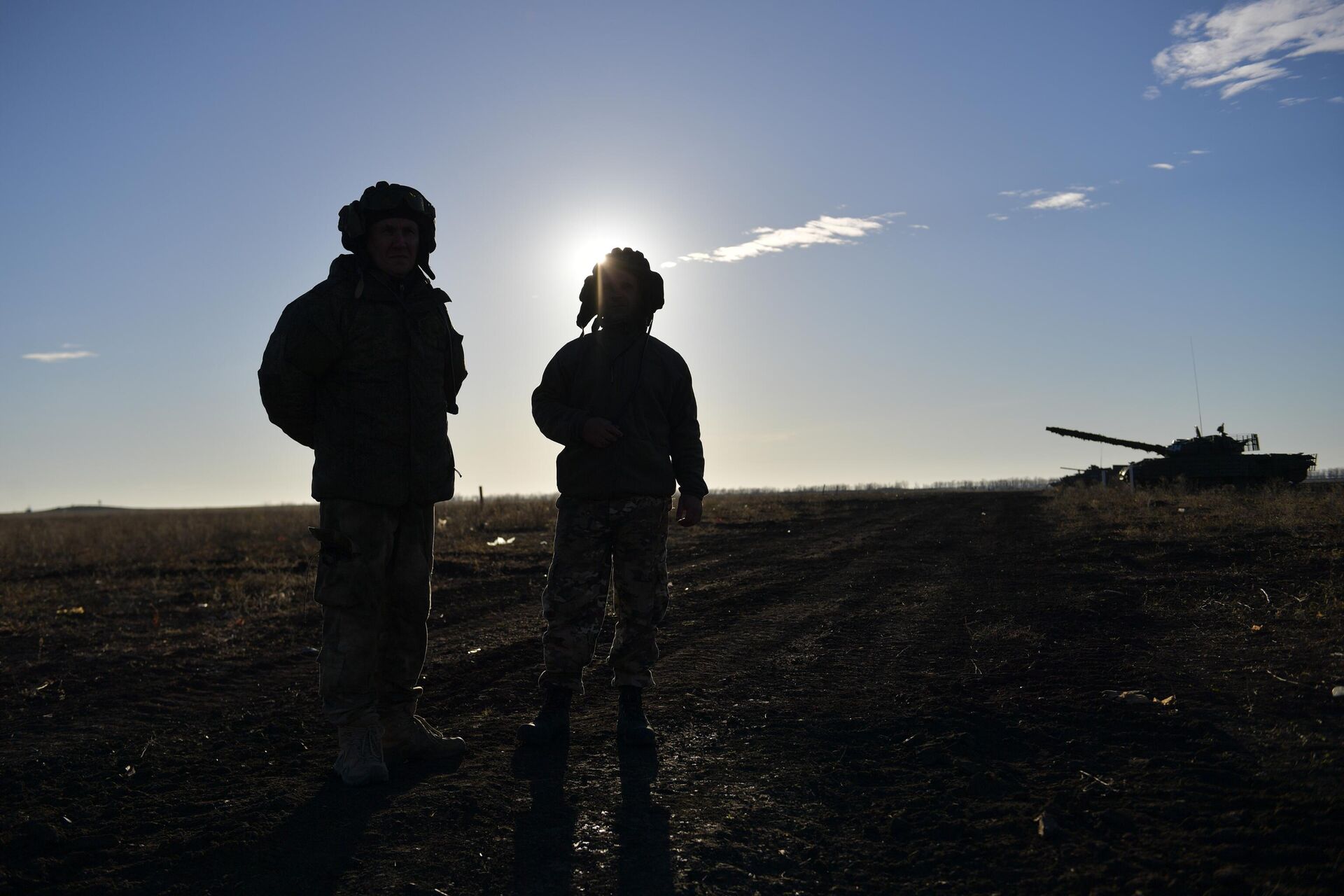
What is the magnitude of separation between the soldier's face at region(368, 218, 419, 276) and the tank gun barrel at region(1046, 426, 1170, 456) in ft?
105

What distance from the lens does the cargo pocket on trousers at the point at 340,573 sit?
3393 mm

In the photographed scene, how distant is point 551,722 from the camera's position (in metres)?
3.78

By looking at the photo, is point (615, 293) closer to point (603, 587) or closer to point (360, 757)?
point (603, 587)

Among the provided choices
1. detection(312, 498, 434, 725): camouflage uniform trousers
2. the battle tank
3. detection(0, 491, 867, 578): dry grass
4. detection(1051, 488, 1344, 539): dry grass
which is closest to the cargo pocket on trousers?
detection(312, 498, 434, 725): camouflage uniform trousers

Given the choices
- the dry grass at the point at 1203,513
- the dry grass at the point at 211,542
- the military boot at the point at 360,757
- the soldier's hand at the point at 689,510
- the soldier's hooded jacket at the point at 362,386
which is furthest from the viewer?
the dry grass at the point at 211,542

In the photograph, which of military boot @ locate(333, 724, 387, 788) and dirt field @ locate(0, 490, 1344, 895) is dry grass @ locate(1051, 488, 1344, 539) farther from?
military boot @ locate(333, 724, 387, 788)

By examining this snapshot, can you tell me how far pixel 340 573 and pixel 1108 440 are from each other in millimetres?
34266

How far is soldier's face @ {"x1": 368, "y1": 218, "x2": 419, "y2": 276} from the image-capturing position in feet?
11.9

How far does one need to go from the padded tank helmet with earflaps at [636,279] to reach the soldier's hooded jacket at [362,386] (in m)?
0.80

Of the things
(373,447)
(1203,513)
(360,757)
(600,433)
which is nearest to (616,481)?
(600,433)

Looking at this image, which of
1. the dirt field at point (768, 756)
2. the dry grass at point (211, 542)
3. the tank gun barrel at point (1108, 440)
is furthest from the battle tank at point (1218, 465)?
the dirt field at point (768, 756)

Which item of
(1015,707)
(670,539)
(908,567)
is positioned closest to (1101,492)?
(670,539)

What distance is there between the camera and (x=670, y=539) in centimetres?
1603

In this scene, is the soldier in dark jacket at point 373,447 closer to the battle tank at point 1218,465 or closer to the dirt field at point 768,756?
the dirt field at point 768,756
